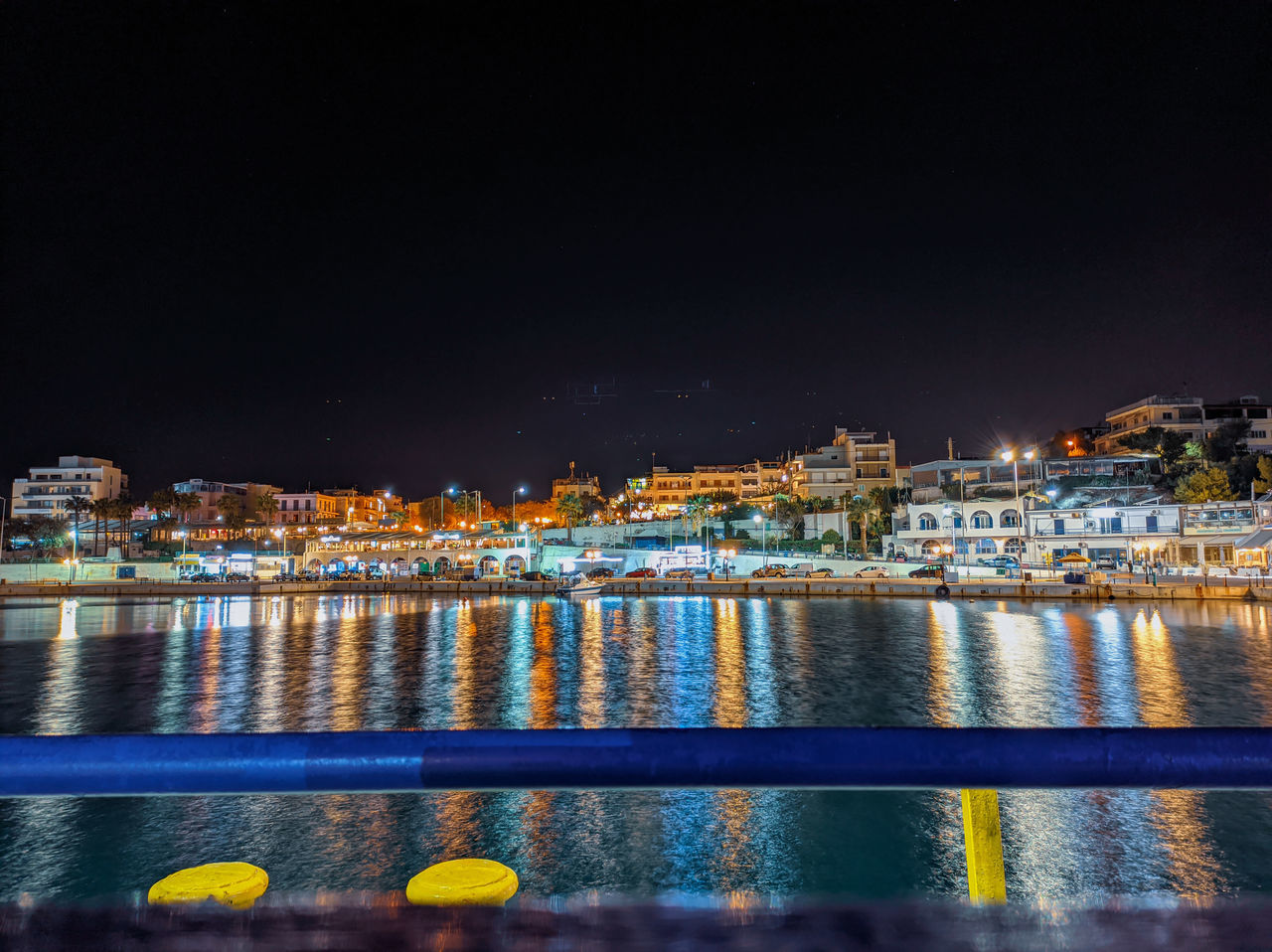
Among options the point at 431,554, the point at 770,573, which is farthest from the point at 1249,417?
the point at 431,554

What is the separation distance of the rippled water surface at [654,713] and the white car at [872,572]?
347 inches

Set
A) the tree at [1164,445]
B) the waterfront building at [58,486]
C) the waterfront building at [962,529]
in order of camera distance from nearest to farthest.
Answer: the waterfront building at [962,529] → the tree at [1164,445] → the waterfront building at [58,486]

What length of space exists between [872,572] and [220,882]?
166 ft

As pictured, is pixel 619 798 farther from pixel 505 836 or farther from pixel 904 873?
pixel 904 873

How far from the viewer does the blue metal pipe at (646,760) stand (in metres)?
1.29

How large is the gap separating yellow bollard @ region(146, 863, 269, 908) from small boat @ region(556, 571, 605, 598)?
154 ft

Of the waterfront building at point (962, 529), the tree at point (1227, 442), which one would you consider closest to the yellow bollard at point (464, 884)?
the waterfront building at point (962, 529)

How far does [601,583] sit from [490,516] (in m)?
68.8

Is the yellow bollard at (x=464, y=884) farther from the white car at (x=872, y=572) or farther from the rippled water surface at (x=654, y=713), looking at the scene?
the white car at (x=872, y=572)

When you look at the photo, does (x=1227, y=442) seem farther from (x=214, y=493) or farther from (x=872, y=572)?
(x=214, y=493)

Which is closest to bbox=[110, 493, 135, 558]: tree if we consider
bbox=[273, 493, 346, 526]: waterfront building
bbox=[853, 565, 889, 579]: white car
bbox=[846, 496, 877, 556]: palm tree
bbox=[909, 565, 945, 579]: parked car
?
bbox=[273, 493, 346, 526]: waterfront building

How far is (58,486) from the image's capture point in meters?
91.7

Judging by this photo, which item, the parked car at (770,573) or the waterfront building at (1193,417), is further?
the waterfront building at (1193,417)

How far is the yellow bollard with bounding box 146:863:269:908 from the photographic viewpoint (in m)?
2.56
